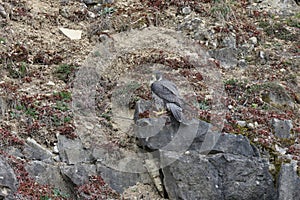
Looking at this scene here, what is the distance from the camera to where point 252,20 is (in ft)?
52.5

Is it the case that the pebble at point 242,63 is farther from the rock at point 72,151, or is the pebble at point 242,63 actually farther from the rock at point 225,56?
the rock at point 72,151

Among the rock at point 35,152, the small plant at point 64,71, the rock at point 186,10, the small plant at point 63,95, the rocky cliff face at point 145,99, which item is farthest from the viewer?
the rock at point 186,10

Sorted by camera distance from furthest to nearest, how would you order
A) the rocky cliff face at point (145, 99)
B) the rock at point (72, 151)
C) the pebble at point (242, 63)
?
the pebble at point (242, 63) → the rock at point (72, 151) → the rocky cliff face at point (145, 99)

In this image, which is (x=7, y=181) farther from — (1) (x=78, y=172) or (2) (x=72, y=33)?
(2) (x=72, y=33)

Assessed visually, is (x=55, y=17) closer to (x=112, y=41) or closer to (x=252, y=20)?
(x=112, y=41)

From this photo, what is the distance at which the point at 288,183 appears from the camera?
391 inches

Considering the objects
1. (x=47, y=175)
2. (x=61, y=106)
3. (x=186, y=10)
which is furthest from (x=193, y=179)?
(x=186, y=10)

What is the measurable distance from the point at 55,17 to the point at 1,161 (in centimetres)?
647

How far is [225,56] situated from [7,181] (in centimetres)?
722

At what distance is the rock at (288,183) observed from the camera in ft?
32.4

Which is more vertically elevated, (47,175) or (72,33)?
(72,33)

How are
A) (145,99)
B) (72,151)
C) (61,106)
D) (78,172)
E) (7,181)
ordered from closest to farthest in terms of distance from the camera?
(7,181), (78,172), (72,151), (61,106), (145,99)

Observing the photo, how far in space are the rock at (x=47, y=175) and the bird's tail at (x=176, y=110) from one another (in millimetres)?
2398

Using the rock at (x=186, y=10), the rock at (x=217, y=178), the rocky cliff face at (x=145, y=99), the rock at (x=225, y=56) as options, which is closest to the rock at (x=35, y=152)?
the rocky cliff face at (x=145, y=99)
